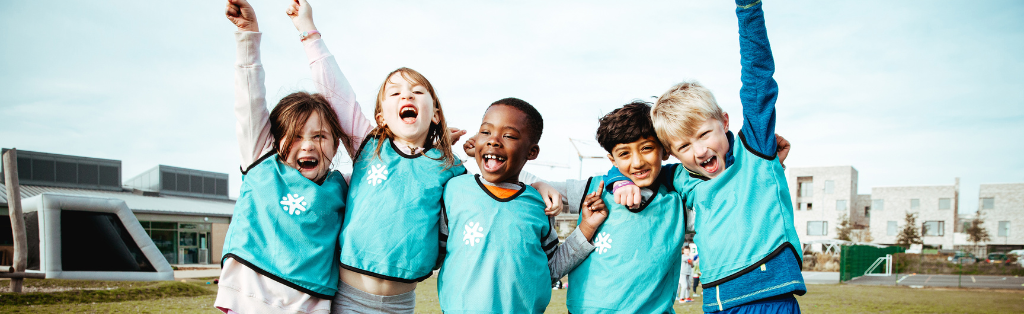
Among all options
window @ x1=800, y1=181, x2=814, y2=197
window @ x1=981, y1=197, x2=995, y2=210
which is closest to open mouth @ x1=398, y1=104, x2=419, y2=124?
window @ x1=800, y1=181, x2=814, y2=197

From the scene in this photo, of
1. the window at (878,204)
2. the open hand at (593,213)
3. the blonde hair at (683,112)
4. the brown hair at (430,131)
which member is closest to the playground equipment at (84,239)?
the brown hair at (430,131)

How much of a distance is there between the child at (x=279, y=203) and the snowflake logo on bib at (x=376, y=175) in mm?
182

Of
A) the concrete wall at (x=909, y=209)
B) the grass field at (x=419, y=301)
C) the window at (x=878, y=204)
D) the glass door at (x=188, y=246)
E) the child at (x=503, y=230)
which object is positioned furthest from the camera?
the window at (x=878, y=204)

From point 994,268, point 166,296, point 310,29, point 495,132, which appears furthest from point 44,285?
point 994,268

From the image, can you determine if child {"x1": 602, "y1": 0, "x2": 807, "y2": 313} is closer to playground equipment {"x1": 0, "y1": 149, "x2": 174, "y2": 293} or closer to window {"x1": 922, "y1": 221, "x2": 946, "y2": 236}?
playground equipment {"x1": 0, "y1": 149, "x2": 174, "y2": 293}

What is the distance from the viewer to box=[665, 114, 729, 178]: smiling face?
2580 mm

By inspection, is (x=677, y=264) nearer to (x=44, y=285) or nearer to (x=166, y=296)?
(x=166, y=296)

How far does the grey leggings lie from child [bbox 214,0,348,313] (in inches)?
2.1

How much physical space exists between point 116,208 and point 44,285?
6.65 ft

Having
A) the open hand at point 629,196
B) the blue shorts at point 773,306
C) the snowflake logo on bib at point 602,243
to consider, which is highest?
the open hand at point 629,196

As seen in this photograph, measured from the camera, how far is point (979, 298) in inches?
585

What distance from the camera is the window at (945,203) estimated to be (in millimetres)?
53531

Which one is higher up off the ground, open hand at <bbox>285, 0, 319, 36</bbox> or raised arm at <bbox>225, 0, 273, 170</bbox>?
→ open hand at <bbox>285, 0, 319, 36</bbox>

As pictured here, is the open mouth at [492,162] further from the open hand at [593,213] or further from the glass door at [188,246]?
the glass door at [188,246]
